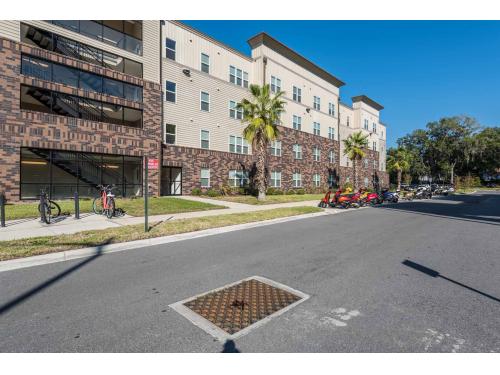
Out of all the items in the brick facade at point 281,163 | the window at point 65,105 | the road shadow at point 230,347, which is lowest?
the road shadow at point 230,347

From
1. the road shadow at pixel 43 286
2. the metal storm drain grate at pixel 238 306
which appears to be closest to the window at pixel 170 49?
the road shadow at pixel 43 286

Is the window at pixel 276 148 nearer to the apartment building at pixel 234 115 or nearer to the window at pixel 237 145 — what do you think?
→ the apartment building at pixel 234 115

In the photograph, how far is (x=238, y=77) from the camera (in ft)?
88.3

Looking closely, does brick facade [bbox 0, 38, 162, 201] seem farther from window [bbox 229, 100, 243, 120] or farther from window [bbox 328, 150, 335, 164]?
Answer: window [bbox 328, 150, 335, 164]

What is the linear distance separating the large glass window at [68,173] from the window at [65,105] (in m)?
2.88

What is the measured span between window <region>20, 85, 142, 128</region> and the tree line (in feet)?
194

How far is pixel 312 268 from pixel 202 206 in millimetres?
10459

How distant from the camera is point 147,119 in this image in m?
19.4

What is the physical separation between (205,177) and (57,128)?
11.4 meters

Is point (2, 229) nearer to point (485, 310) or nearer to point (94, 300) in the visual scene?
point (94, 300)

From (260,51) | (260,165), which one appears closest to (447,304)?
(260,165)

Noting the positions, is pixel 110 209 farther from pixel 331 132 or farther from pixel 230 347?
pixel 331 132

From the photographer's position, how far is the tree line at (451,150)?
64.7m

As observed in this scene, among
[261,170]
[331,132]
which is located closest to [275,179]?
[261,170]
